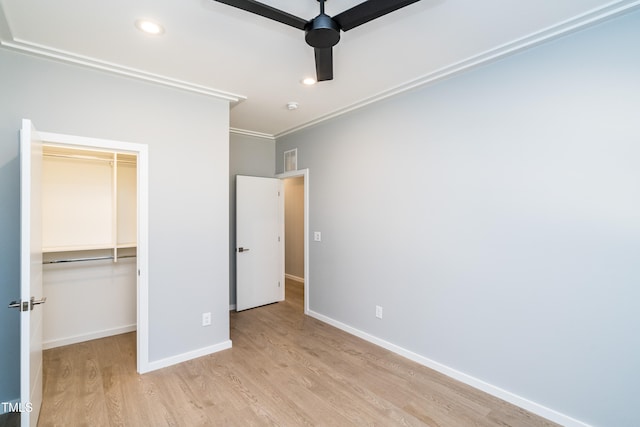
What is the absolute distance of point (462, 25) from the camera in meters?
2.02

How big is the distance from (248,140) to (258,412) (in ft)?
12.0

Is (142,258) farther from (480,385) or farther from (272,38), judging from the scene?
(480,385)

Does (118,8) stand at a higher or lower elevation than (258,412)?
higher

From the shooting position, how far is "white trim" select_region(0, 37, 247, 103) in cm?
225

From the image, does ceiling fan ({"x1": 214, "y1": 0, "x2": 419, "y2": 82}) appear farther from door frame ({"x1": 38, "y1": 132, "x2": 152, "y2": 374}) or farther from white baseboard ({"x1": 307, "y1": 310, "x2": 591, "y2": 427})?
white baseboard ({"x1": 307, "y1": 310, "x2": 591, "y2": 427})

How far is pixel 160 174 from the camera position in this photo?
2867mm

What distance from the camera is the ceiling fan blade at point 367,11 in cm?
140

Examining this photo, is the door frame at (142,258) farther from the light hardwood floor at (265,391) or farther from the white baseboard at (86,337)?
the white baseboard at (86,337)

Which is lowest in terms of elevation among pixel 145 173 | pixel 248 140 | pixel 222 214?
pixel 222 214

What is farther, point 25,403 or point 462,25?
point 462,25

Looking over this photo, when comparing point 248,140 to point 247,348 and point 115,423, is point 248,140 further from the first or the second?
point 115,423

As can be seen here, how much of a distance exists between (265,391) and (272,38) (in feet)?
8.96

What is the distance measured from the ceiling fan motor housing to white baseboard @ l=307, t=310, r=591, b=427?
279 cm

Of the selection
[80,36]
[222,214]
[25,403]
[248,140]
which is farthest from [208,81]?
[25,403]
